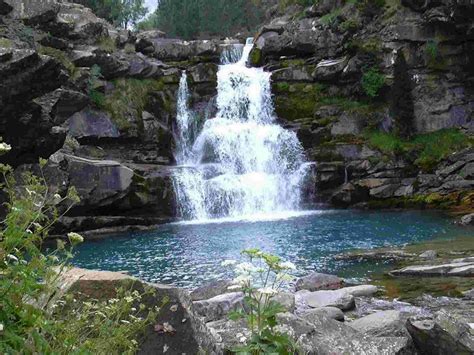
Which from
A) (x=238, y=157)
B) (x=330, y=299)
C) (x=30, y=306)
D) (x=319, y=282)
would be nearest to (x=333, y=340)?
(x=30, y=306)

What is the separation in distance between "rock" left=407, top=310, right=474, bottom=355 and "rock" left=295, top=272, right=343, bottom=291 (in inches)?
242

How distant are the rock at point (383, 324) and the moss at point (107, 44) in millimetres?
25721

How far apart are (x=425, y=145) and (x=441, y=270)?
59.8ft

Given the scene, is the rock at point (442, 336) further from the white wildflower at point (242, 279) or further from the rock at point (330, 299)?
the rock at point (330, 299)

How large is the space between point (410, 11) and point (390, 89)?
15.1 ft

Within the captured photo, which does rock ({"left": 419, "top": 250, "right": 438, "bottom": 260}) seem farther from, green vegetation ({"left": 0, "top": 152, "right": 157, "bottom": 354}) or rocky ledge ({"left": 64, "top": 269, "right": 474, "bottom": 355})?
green vegetation ({"left": 0, "top": 152, "right": 157, "bottom": 354})

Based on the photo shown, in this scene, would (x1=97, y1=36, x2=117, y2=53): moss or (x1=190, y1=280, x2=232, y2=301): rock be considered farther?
(x1=97, y1=36, x2=117, y2=53): moss

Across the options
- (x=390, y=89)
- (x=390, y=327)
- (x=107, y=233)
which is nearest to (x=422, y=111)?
(x=390, y=89)

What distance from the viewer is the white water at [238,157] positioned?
85.3ft

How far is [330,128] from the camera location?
1165 inches

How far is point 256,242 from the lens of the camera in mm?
17203

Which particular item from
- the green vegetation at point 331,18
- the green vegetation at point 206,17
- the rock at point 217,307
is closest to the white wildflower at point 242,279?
the rock at point 217,307

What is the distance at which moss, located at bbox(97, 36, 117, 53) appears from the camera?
98.9 ft

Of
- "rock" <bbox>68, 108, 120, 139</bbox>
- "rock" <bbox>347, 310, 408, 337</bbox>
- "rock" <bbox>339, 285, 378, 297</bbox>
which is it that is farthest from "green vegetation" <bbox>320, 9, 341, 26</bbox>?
"rock" <bbox>347, 310, 408, 337</bbox>
